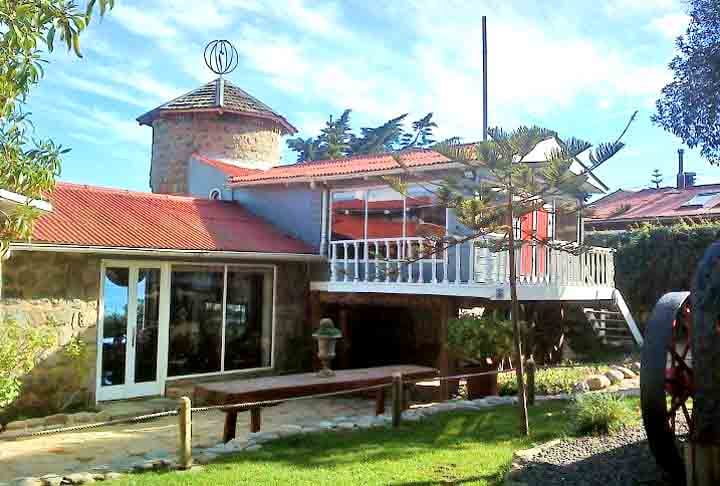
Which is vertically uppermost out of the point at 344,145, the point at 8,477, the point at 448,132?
the point at 344,145

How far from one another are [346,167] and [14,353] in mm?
8505

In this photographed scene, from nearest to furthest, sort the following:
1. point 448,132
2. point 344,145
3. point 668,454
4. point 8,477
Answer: point 668,454 < point 8,477 < point 448,132 < point 344,145

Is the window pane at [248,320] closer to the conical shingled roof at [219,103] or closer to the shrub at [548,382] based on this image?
the shrub at [548,382]

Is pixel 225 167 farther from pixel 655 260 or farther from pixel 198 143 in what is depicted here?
pixel 655 260

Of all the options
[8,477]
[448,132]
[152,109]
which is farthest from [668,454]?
[152,109]

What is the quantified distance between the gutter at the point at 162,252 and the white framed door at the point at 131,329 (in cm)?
46

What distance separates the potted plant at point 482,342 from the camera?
11.0 m

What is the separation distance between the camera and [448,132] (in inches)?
329

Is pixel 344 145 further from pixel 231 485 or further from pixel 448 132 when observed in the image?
pixel 231 485

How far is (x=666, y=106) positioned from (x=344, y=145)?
771 inches

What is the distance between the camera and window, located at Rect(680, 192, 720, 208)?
26111 mm

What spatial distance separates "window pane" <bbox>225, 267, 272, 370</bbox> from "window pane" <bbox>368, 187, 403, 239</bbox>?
237cm

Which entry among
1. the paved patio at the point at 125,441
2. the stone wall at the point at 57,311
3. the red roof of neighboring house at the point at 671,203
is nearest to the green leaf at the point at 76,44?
the paved patio at the point at 125,441

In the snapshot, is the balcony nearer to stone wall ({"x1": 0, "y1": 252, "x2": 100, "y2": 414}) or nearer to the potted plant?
the potted plant
